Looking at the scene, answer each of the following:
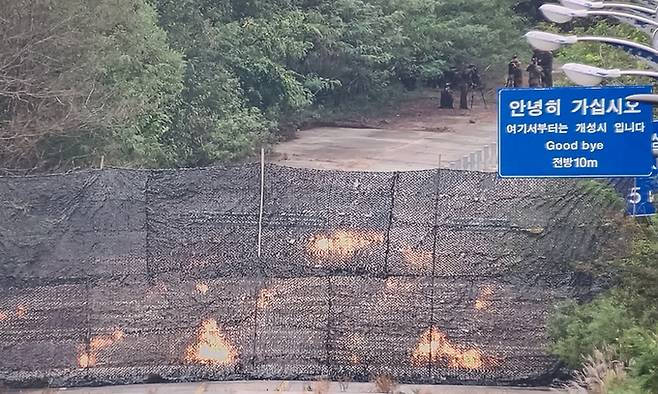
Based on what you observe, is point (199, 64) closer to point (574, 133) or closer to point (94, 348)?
point (94, 348)

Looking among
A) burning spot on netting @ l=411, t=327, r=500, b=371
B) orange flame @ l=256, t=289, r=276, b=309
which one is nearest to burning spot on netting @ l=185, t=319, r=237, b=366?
orange flame @ l=256, t=289, r=276, b=309

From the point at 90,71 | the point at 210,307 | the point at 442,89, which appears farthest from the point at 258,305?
the point at 442,89

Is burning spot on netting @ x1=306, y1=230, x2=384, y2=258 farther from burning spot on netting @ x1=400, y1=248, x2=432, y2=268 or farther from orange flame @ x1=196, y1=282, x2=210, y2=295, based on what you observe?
orange flame @ x1=196, y1=282, x2=210, y2=295

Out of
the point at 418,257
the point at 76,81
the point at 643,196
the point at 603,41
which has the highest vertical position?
the point at 603,41

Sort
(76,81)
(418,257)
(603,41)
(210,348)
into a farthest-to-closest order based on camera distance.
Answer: (76,81), (210,348), (418,257), (603,41)

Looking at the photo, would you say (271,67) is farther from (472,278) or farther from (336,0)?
(472,278)

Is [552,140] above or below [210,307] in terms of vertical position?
above

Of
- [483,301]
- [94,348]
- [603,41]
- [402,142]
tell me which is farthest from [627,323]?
[402,142]

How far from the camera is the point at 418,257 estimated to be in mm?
10883

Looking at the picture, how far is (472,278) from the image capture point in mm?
10734

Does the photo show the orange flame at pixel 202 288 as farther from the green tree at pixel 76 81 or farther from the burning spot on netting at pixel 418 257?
the green tree at pixel 76 81

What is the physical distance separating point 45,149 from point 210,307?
8328mm

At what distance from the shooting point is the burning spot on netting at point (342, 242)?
36.7 ft

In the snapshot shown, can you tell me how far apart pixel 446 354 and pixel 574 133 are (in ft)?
8.68
